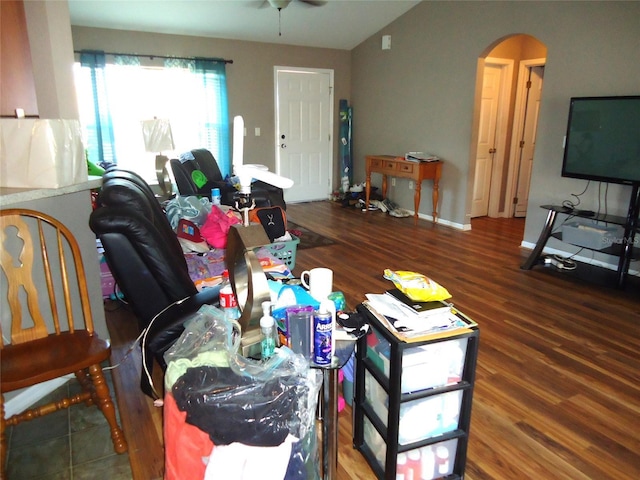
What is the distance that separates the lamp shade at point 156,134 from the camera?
13.3 feet

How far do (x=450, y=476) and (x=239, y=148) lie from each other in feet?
4.43

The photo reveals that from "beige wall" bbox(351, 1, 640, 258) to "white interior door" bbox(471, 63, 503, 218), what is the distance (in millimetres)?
472

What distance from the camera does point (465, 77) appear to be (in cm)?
487

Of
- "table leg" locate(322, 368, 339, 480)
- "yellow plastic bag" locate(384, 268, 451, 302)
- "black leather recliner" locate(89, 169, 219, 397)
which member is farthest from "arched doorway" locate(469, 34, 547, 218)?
"table leg" locate(322, 368, 339, 480)

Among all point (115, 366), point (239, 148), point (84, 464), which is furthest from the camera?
point (115, 366)

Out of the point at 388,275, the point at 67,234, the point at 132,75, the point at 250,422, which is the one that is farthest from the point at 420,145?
the point at 250,422

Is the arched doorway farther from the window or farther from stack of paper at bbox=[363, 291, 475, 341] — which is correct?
stack of paper at bbox=[363, 291, 475, 341]

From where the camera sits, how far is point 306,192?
685 centimetres

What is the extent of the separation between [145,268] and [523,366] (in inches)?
76.8

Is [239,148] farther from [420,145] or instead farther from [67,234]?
[420,145]

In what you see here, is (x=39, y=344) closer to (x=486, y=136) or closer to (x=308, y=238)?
(x=308, y=238)

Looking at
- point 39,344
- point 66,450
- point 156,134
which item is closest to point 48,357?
point 39,344

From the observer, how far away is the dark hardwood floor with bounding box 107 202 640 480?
1.71 metres

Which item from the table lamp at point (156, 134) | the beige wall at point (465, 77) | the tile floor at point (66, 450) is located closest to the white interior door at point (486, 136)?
the beige wall at point (465, 77)
